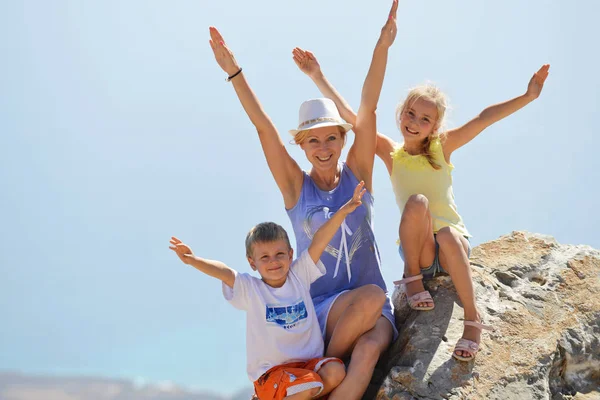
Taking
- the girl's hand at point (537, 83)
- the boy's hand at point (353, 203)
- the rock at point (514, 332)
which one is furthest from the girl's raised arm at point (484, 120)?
the boy's hand at point (353, 203)

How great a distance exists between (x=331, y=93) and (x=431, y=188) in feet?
3.63

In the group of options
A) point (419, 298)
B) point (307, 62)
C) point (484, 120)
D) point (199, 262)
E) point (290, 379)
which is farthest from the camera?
point (307, 62)

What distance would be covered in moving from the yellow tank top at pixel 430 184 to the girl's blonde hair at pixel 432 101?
0.12 feet

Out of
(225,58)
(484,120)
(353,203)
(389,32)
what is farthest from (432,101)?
(225,58)

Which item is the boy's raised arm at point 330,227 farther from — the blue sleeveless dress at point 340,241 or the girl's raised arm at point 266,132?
the girl's raised arm at point 266,132

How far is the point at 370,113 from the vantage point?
16.9 ft

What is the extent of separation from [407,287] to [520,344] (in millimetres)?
814

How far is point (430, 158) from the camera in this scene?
17.5 ft

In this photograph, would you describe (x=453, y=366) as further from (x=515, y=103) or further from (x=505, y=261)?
(x=515, y=103)

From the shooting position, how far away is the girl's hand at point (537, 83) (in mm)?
5473

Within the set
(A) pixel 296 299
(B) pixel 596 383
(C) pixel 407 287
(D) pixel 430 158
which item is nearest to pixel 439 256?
(C) pixel 407 287

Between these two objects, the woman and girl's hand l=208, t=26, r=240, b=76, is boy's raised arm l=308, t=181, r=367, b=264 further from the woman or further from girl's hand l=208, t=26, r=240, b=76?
girl's hand l=208, t=26, r=240, b=76

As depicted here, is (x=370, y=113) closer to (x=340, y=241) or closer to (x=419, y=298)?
(x=340, y=241)

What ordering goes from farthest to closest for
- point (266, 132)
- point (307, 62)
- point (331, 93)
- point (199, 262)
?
point (307, 62), point (331, 93), point (266, 132), point (199, 262)
